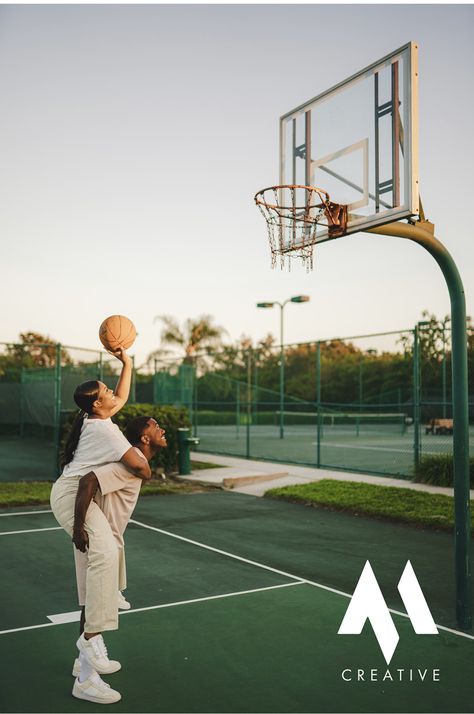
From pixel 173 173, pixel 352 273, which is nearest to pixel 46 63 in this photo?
pixel 173 173

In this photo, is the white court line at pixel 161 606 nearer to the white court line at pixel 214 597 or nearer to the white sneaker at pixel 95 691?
the white court line at pixel 214 597

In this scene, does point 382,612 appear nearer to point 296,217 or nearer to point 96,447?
point 96,447

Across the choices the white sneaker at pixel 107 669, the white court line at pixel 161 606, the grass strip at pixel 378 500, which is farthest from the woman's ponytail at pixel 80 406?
the grass strip at pixel 378 500

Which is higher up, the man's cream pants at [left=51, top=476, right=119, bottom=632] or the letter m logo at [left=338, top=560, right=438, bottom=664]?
the man's cream pants at [left=51, top=476, right=119, bottom=632]

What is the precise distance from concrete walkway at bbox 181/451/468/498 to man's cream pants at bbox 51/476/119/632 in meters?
8.83

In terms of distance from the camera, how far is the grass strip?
9620mm

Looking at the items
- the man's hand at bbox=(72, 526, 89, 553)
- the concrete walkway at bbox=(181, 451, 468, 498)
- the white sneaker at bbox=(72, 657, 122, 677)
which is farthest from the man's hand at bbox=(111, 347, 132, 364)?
the concrete walkway at bbox=(181, 451, 468, 498)

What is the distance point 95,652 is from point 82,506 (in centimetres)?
90

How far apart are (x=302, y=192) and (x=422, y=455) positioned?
27.2ft

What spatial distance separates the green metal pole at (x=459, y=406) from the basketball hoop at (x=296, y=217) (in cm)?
116

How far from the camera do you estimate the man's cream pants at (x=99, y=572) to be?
3.84 metres

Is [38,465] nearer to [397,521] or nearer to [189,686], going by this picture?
[397,521]

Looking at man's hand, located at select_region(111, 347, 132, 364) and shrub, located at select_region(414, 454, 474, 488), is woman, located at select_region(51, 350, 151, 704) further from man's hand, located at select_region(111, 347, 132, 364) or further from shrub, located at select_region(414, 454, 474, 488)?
shrub, located at select_region(414, 454, 474, 488)

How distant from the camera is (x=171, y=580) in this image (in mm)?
6438
